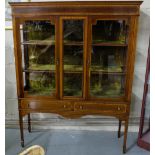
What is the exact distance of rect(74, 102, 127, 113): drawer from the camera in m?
2.31

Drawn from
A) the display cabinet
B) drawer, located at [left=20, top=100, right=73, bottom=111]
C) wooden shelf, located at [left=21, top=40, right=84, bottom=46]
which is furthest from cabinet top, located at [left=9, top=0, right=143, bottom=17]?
drawer, located at [left=20, top=100, right=73, bottom=111]

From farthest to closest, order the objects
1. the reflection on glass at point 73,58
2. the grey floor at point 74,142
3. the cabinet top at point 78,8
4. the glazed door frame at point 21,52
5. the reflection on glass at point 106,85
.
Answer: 1. the grey floor at point 74,142
2. the reflection on glass at point 106,85
3. the reflection on glass at point 73,58
4. the glazed door frame at point 21,52
5. the cabinet top at point 78,8

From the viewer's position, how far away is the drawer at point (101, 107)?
2.31 metres

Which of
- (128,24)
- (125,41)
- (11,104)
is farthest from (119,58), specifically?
(11,104)

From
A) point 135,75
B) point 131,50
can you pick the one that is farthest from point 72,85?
point 135,75

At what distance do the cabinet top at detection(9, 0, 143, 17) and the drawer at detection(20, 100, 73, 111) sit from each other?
2.94ft

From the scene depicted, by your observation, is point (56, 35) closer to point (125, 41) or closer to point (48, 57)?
point (48, 57)

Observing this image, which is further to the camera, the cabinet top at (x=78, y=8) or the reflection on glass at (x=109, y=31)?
the reflection on glass at (x=109, y=31)

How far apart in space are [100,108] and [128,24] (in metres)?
0.89

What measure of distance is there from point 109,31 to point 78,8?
404 millimetres

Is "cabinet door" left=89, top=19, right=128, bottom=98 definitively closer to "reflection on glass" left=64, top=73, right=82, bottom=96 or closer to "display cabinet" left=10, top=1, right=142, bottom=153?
"display cabinet" left=10, top=1, right=142, bottom=153

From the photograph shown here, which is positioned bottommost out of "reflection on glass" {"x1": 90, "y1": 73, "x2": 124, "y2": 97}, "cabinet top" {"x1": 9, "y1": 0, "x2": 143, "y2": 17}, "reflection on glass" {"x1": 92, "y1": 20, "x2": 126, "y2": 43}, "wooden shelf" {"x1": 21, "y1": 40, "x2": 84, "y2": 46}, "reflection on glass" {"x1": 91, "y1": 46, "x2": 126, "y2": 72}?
"reflection on glass" {"x1": 90, "y1": 73, "x2": 124, "y2": 97}

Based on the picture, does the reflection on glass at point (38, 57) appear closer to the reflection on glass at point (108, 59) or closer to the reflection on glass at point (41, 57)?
the reflection on glass at point (41, 57)

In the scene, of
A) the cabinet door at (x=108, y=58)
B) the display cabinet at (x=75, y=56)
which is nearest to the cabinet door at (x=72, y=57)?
the display cabinet at (x=75, y=56)
